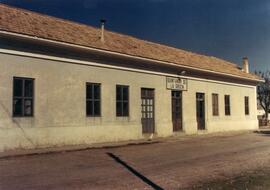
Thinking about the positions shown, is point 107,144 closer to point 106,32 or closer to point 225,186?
point 106,32

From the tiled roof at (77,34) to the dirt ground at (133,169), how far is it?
18.0 ft

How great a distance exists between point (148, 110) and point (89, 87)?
4.58 metres

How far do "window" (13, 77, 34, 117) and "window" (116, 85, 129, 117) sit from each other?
16.7 ft

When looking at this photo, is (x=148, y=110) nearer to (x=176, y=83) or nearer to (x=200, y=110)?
(x=176, y=83)

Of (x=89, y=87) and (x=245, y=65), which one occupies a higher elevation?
(x=245, y=65)

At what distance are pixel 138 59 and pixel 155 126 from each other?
4049 mm

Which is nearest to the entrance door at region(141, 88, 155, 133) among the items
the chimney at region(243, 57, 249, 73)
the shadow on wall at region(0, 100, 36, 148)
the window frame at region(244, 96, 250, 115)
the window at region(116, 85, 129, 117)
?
the window at region(116, 85, 129, 117)

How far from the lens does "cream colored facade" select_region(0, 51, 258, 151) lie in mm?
14156

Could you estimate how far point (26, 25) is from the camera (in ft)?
51.7

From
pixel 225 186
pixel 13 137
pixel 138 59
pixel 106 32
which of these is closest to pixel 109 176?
pixel 225 186

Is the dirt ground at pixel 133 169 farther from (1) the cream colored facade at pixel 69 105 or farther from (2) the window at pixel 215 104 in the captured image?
(2) the window at pixel 215 104

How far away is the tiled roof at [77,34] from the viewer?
610 inches

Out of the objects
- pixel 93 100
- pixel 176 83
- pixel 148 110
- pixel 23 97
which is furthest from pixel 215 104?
pixel 23 97

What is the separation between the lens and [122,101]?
62.6 ft
